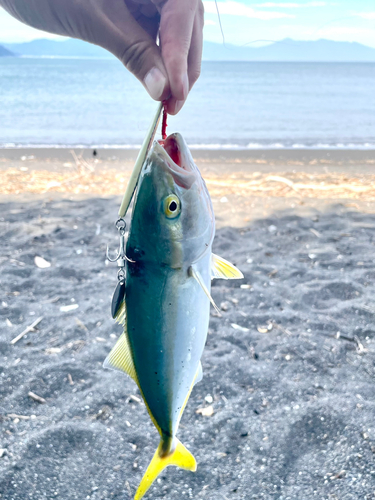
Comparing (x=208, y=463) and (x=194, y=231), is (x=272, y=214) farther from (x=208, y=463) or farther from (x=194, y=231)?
(x=194, y=231)

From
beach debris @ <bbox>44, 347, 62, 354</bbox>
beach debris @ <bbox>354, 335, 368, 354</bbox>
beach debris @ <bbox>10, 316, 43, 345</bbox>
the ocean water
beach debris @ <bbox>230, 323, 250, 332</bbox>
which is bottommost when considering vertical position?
the ocean water

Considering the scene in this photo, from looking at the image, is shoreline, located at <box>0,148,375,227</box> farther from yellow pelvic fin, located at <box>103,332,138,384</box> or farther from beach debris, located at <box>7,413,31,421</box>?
yellow pelvic fin, located at <box>103,332,138,384</box>

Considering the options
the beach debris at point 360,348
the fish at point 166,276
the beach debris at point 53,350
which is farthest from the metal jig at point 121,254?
the beach debris at point 360,348

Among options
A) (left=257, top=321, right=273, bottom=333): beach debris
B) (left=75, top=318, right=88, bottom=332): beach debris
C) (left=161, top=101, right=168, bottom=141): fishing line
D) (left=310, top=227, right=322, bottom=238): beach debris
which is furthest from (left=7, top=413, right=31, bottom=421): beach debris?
(left=310, top=227, right=322, bottom=238): beach debris

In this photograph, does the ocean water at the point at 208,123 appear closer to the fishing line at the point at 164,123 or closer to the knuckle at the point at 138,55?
the knuckle at the point at 138,55

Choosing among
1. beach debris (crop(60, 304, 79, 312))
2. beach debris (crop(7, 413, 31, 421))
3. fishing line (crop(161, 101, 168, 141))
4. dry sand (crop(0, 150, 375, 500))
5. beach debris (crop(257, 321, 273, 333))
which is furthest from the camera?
beach debris (crop(60, 304, 79, 312))

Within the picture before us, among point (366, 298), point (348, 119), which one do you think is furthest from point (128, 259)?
point (348, 119)

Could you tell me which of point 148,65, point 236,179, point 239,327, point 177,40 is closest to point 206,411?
point 239,327
